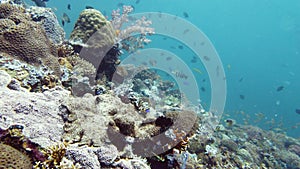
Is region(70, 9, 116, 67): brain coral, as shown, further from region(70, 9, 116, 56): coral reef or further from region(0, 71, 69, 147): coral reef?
region(0, 71, 69, 147): coral reef

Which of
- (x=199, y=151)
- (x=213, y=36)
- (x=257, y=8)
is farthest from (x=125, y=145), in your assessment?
(x=213, y=36)

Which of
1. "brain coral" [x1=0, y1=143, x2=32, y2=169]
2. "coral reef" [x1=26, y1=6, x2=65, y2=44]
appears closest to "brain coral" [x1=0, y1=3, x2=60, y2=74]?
"coral reef" [x1=26, y1=6, x2=65, y2=44]

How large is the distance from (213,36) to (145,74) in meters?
142

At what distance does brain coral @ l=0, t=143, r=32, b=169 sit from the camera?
6.63 feet

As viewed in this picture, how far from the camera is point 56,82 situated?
4426 mm

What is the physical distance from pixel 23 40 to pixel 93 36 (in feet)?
9.72

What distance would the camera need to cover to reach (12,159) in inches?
82.5

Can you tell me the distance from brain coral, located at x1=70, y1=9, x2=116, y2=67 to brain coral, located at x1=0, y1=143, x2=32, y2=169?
490cm

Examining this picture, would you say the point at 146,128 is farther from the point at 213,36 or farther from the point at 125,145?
the point at 213,36

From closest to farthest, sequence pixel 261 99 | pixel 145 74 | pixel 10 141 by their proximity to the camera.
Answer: pixel 10 141 < pixel 145 74 < pixel 261 99

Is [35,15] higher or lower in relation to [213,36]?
lower

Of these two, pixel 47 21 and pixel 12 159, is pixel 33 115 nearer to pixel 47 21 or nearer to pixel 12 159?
pixel 12 159

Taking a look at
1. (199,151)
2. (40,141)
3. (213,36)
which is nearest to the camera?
(40,141)

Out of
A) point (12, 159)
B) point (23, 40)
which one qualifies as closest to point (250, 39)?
point (23, 40)
